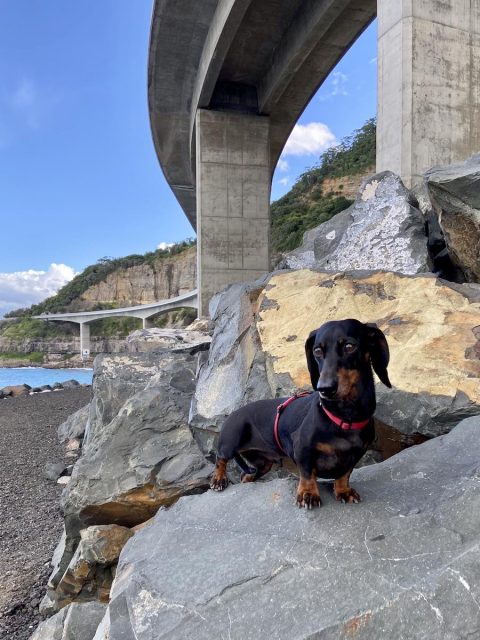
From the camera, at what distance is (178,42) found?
52.7 ft

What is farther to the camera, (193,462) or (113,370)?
(113,370)

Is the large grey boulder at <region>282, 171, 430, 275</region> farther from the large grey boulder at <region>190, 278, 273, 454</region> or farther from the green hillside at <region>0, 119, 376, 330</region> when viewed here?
the green hillside at <region>0, 119, 376, 330</region>

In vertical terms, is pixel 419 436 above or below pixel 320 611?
above

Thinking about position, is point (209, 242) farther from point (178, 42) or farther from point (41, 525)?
point (41, 525)

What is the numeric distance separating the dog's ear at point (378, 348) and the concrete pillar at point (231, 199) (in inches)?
605

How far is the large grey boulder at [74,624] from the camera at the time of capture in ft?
9.48

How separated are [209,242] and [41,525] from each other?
13114mm

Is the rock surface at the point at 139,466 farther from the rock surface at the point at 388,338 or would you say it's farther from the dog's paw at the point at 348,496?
the dog's paw at the point at 348,496

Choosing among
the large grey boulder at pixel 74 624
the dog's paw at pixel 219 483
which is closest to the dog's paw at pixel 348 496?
the dog's paw at pixel 219 483

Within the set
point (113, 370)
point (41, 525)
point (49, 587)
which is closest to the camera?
point (49, 587)

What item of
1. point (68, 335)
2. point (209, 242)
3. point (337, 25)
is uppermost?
point (337, 25)

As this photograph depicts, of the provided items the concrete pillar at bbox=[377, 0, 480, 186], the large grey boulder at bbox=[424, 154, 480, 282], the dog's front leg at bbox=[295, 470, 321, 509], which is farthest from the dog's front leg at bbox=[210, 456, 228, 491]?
the concrete pillar at bbox=[377, 0, 480, 186]

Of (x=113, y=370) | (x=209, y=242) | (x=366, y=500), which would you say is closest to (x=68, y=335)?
(x=209, y=242)

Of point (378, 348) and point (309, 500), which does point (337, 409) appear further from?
point (309, 500)
